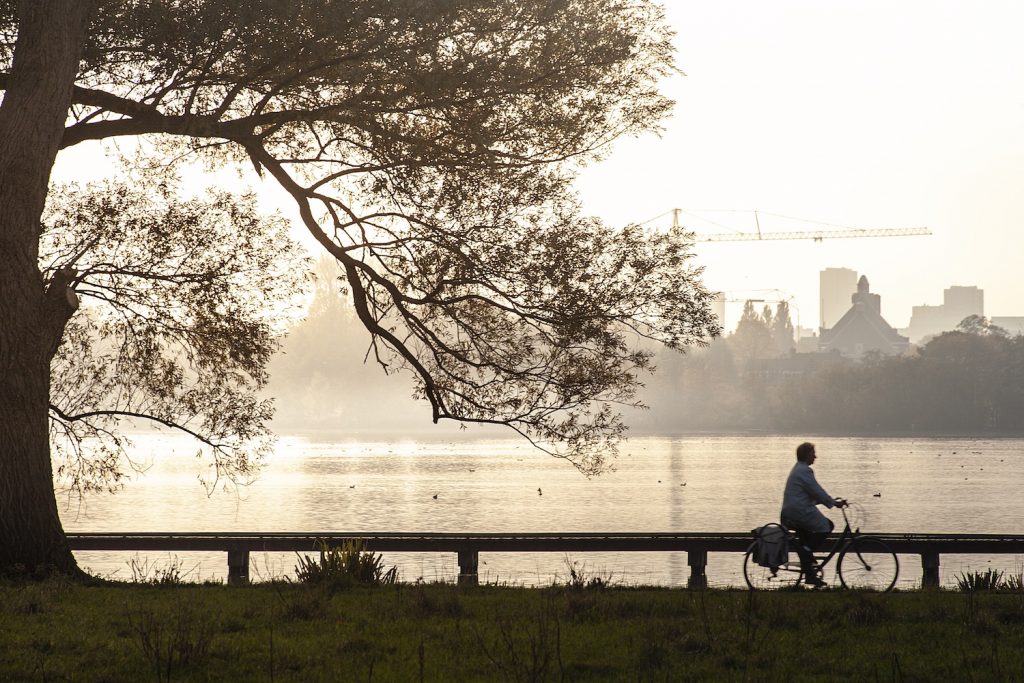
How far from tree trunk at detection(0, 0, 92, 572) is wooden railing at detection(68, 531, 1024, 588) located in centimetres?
362

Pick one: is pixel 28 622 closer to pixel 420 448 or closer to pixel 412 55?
pixel 412 55

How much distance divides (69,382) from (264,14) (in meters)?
7.17

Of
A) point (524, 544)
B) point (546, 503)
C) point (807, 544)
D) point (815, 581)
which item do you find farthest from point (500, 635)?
point (546, 503)

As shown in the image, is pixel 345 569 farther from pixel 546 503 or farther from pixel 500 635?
pixel 546 503

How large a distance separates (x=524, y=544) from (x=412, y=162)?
5.80 metres

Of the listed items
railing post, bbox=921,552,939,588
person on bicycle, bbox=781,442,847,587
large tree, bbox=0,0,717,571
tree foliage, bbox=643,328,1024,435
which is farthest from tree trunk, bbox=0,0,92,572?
tree foliage, bbox=643,328,1024,435

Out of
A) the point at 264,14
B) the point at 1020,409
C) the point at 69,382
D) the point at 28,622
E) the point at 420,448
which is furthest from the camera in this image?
the point at 1020,409

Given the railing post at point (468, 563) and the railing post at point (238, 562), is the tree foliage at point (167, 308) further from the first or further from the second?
the railing post at point (468, 563)

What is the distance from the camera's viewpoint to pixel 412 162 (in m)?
15.5

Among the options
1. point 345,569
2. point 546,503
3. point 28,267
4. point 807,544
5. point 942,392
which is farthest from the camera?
point 942,392

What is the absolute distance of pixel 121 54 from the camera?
15.0 meters

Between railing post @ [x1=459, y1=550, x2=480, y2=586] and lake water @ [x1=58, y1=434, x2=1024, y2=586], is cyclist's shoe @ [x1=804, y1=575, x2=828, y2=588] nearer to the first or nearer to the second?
lake water @ [x1=58, y1=434, x2=1024, y2=586]

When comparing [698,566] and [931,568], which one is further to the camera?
[698,566]

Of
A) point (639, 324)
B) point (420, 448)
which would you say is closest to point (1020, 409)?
point (420, 448)
